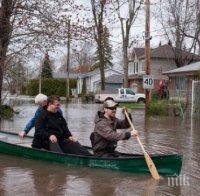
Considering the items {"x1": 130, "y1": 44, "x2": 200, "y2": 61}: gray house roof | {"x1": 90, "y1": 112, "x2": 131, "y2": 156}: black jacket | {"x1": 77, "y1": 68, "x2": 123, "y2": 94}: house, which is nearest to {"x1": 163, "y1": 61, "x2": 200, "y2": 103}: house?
{"x1": 130, "y1": 44, "x2": 200, "y2": 61}: gray house roof

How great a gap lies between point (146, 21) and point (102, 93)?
25740 mm

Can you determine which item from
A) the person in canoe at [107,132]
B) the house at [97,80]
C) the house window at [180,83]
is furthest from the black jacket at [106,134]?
the house at [97,80]

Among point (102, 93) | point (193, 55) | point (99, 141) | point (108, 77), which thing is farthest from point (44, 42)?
point (108, 77)

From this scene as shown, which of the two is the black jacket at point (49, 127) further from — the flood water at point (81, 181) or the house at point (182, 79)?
the house at point (182, 79)

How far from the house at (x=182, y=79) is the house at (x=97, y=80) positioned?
107 feet

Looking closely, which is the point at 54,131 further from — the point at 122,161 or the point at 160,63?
the point at 160,63

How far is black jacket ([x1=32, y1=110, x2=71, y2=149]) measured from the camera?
11367 millimetres

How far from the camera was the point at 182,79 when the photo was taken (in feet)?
148

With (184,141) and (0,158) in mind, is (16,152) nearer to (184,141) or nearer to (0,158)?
(0,158)

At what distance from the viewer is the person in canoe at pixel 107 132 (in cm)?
1021

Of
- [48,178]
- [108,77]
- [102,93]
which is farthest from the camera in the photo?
[108,77]

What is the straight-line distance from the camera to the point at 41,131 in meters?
11.4

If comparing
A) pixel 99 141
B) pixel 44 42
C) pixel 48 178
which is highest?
pixel 44 42

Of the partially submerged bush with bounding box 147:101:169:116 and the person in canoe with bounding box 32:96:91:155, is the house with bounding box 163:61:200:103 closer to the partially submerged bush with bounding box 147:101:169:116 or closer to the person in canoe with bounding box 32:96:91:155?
the partially submerged bush with bounding box 147:101:169:116
